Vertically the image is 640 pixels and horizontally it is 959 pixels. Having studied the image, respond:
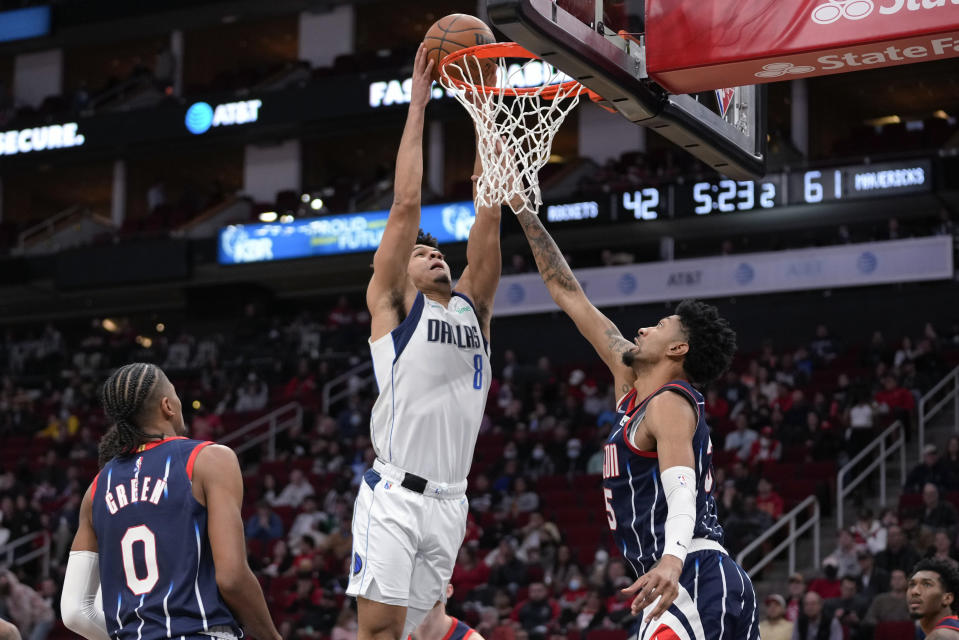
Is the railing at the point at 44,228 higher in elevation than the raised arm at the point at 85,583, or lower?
higher

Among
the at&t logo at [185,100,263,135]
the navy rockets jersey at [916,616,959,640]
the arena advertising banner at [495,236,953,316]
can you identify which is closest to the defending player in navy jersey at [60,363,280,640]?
the navy rockets jersey at [916,616,959,640]

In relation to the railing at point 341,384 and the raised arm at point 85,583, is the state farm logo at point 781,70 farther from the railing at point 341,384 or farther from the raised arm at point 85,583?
the railing at point 341,384

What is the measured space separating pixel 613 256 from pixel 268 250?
6236 millimetres

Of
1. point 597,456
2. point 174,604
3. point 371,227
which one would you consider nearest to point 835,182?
point 597,456

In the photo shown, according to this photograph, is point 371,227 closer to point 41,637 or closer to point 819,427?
point 819,427

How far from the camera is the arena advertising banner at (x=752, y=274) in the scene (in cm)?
1856

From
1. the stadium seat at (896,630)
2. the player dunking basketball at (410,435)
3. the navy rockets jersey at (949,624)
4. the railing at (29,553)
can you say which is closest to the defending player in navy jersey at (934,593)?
the navy rockets jersey at (949,624)

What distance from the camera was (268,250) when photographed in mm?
23375

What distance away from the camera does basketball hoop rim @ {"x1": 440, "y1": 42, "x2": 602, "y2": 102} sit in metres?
5.68

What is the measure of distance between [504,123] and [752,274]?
14245mm

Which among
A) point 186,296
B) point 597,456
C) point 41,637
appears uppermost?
point 186,296

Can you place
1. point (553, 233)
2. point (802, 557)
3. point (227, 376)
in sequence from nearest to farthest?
1. point (802, 557)
2. point (553, 233)
3. point (227, 376)

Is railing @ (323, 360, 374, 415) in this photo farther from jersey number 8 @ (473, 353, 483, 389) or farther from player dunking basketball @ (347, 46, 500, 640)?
player dunking basketball @ (347, 46, 500, 640)

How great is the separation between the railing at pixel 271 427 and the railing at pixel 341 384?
0.47 meters
